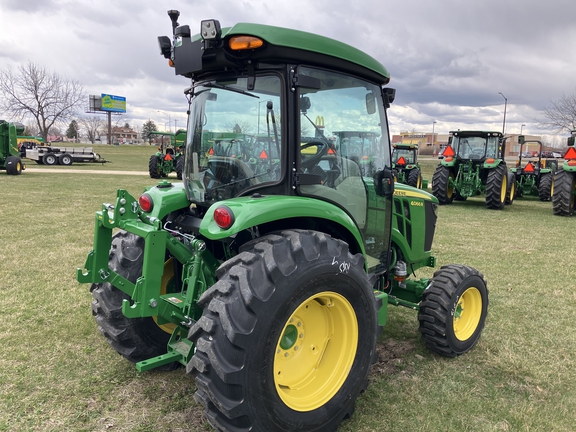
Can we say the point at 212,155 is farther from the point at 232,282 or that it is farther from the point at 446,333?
the point at 446,333

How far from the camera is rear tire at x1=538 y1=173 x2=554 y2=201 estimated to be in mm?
15836

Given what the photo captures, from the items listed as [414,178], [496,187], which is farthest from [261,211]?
[414,178]

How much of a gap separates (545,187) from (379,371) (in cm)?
1511

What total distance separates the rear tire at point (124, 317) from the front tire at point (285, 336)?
40.6 inches

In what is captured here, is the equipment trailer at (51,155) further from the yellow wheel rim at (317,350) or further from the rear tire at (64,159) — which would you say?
the yellow wheel rim at (317,350)

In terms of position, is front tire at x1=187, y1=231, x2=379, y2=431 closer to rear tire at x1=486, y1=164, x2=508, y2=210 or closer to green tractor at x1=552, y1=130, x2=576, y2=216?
green tractor at x1=552, y1=130, x2=576, y2=216

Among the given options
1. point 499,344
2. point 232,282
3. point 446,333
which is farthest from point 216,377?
point 499,344

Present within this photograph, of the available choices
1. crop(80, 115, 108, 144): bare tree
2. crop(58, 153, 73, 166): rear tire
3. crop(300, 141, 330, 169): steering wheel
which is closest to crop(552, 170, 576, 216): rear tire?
crop(300, 141, 330, 169): steering wheel

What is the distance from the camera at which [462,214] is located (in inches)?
475

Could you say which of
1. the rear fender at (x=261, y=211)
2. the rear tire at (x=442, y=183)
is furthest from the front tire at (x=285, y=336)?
the rear tire at (x=442, y=183)

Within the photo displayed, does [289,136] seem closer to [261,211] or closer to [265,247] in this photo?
[261,211]

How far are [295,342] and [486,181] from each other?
12.6 metres

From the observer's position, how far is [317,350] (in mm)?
Answer: 2791

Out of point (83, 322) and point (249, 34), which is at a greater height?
point (249, 34)
